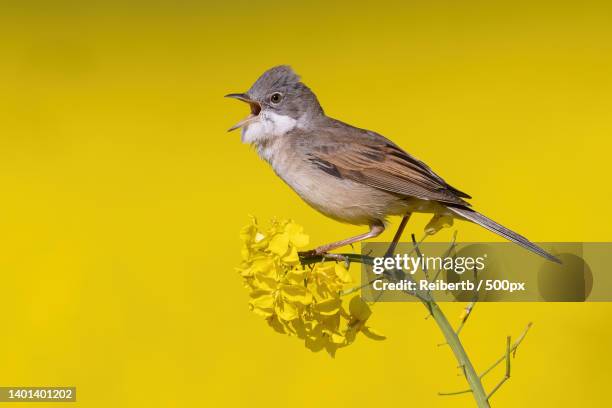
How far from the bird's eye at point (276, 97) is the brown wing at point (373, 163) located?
0.21 metres

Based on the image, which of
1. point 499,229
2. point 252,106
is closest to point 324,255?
point 499,229

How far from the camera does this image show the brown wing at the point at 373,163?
350 centimetres

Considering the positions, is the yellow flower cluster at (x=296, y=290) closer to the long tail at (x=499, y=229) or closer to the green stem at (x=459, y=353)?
the green stem at (x=459, y=353)

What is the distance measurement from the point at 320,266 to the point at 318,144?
1150mm

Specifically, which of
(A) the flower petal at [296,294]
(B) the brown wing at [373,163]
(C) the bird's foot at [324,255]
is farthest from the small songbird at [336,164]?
(A) the flower petal at [296,294]

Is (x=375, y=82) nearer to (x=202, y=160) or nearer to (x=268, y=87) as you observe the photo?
(x=202, y=160)

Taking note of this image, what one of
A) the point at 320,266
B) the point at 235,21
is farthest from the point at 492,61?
the point at 320,266

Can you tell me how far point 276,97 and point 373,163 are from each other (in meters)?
0.47

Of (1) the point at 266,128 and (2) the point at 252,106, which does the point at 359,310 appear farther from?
(2) the point at 252,106

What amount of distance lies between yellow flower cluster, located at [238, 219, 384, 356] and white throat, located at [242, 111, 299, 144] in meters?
1.19

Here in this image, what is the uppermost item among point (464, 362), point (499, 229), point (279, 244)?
point (499, 229)

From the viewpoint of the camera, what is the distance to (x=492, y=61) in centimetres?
701

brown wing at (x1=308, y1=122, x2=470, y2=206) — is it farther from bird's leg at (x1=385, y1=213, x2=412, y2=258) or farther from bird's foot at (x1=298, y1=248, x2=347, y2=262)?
bird's foot at (x1=298, y1=248, x2=347, y2=262)

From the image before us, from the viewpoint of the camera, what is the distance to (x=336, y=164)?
369cm
